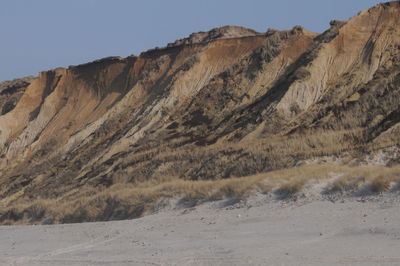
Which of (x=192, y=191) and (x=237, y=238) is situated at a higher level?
(x=192, y=191)

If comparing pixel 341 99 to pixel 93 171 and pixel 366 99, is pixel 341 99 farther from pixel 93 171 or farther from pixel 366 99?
pixel 93 171

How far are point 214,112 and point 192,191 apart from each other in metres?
18.8

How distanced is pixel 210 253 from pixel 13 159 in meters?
43.0

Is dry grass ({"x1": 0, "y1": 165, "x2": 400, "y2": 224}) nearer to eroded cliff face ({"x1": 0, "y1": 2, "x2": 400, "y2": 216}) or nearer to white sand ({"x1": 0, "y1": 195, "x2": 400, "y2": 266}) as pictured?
white sand ({"x1": 0, "y1": 195, "x2": 400, "y2": 266})

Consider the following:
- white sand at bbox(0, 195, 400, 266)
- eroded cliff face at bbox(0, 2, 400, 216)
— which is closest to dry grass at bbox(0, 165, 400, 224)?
white sand at bbox(0, 195, 400, 266)

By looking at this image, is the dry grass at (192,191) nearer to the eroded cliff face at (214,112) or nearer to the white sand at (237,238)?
the white sand at (237,238)

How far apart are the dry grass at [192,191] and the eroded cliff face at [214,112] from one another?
3.57 meters

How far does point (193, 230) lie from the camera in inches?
647

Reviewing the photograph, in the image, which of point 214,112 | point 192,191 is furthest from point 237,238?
point 214,112

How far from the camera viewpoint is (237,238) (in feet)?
47.7

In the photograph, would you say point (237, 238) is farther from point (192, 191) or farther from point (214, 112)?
point (214, 112)

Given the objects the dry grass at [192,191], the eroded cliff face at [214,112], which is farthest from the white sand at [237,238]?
the eroded cliff face at [214,112]

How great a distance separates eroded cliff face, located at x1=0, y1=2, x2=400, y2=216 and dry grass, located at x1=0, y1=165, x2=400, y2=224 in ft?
11.7

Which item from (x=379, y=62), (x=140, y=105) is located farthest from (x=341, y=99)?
(x=140, y=105)
